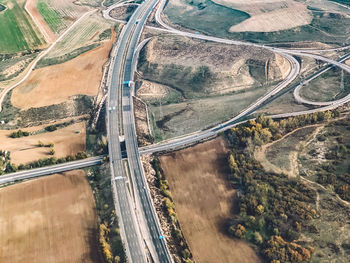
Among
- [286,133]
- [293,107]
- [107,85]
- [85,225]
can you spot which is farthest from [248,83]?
[85,225]

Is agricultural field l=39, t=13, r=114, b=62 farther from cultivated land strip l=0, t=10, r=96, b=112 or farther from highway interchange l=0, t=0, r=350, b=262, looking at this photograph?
highway interchange l=0, t=0, r=350, b=262

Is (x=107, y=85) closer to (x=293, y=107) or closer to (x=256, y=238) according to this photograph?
(x=293, y=107)

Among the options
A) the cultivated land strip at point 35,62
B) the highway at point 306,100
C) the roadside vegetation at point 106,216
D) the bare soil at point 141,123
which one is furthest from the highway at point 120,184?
the highway at point 306,100

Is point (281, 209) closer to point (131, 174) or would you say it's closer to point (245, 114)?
point (131, 174)

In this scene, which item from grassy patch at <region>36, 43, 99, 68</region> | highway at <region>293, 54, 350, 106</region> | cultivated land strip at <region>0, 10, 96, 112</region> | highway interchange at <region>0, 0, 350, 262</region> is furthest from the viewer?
grassy patch at <region>36, 43, 99, 68</region>

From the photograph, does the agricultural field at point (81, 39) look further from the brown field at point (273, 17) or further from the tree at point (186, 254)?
the tree at point (186, 254)

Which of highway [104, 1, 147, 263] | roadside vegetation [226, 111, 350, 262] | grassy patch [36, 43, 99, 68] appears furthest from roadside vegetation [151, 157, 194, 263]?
grassy patch [36, 43, 99, 68]
